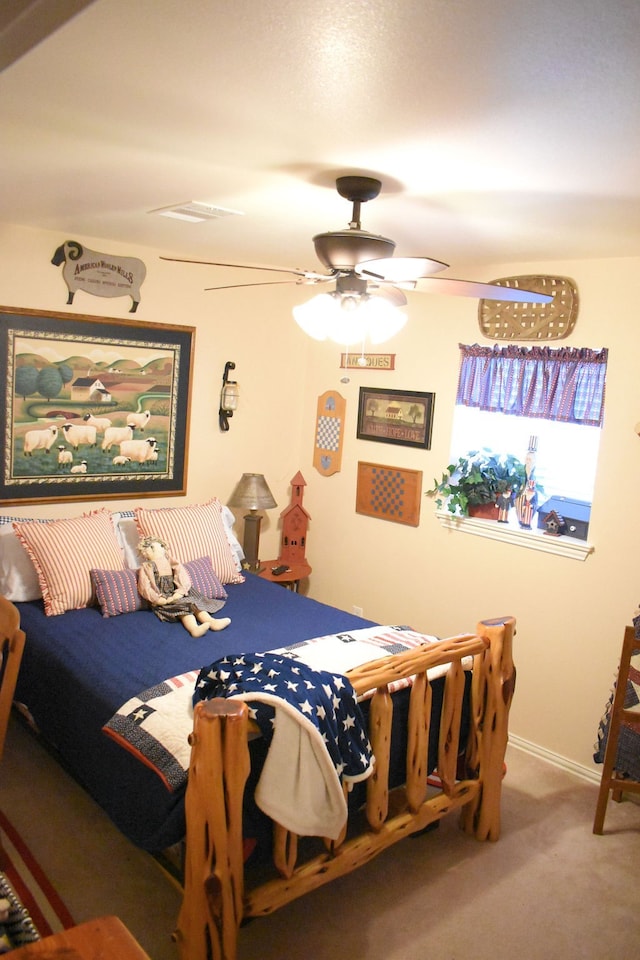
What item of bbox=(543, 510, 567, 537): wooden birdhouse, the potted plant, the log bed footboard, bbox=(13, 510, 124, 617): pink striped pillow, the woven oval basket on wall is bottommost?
the log bed footboard

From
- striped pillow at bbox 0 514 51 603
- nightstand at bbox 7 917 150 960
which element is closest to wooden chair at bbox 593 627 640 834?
nightstand at bbox 7 917 150 960

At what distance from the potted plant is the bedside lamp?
43.2 inches

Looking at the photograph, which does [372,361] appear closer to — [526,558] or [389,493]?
[389,493]

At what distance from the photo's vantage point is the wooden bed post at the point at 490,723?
286 centimetres

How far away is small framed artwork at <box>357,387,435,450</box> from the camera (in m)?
4.19

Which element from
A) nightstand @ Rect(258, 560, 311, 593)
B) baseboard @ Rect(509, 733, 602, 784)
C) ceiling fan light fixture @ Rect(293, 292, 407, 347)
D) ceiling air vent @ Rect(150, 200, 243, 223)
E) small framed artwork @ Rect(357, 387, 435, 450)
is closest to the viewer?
ceiling fan light fixture @ Rect(293, 292, 407, 347)

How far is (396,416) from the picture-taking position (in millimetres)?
4332

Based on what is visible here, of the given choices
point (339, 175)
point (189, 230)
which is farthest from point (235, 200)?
point (189, 230)

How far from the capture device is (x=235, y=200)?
2701 millimetres

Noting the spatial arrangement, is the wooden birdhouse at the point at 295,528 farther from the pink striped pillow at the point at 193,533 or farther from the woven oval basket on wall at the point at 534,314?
the woven oval basket on wall at the point at 534,314

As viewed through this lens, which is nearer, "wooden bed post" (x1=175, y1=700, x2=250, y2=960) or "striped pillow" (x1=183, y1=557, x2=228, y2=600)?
"wooden bed post" (x1=175, y1=700, x2=250, y2=960)

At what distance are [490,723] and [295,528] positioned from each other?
215cm

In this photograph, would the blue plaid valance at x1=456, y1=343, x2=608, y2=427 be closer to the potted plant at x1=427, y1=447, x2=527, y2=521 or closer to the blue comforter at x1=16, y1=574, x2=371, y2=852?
the potted plant at x1=427, y1=447, x2=527, y2=521

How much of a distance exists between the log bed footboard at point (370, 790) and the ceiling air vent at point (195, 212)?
1.74 metres
